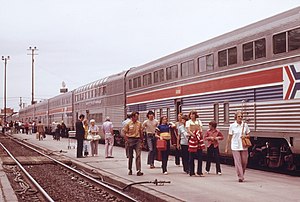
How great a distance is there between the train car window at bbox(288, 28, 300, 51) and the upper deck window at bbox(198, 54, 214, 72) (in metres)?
5.01

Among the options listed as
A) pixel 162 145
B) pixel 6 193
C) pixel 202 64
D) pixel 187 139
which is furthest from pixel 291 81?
pixel 6 193

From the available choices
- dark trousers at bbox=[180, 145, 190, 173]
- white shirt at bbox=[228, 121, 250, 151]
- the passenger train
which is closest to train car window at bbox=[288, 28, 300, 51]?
the passenger train

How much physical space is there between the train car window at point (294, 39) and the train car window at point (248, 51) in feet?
6.87

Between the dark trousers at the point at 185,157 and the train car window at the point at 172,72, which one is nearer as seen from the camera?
the dark trousers at the point at 185,157

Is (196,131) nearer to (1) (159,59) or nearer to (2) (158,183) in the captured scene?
(2) (158,183)

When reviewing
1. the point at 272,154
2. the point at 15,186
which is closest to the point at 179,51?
the point at 272,154

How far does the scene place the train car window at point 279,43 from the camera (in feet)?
47.4

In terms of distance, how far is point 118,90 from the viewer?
1297 inches

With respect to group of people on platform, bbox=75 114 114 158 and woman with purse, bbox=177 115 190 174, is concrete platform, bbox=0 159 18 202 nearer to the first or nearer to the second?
woman with purse, bbox=177 115 190 174

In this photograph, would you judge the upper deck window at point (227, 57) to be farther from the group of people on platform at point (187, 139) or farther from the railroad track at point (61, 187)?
the railroad track at point (61, 187)

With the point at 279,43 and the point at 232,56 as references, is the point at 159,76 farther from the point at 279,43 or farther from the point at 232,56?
the point at 279,43

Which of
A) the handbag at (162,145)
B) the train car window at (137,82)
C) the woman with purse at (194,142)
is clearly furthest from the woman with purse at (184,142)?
the train car window at (137,82)

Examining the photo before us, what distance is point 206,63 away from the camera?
64.2 feet

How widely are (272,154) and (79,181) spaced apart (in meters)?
5.73
